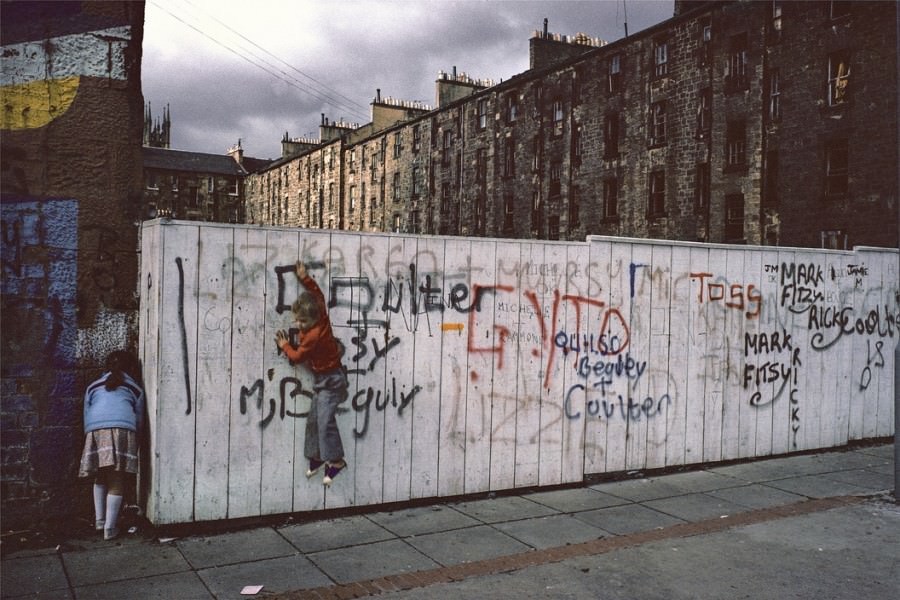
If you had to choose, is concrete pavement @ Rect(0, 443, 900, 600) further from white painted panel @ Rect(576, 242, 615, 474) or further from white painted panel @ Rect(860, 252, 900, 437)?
white painted panel @ Rect(860, 252, 900, 437)

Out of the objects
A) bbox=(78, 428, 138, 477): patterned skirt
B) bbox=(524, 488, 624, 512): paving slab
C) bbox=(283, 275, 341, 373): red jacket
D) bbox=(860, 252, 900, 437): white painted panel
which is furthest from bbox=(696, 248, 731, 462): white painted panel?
Result: bbox=(78, 428, 138, 477): patterned skirt

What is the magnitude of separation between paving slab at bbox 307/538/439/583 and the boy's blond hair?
1.95 meters

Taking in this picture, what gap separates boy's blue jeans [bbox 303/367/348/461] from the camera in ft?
22.1

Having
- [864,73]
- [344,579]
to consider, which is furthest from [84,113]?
[864,73]

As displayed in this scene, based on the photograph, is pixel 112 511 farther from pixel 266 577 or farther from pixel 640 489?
pixel 640 489

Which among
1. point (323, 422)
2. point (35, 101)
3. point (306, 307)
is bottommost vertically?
point (323, 422)

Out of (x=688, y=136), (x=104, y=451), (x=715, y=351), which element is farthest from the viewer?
(x=688, y=136)

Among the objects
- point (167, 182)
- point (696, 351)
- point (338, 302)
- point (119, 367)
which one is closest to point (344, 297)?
point (338, 302)

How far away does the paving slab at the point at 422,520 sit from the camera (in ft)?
21.6

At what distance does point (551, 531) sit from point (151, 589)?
10.5ft

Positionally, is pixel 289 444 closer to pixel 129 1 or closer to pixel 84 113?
pixel 84 113

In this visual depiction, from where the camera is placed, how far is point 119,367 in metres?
6.43

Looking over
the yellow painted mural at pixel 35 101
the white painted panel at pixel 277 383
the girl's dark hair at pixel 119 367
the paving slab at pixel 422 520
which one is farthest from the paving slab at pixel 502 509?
the yellow painted mural at pixel 35 101

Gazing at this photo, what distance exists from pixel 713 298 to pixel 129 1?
267 inches
